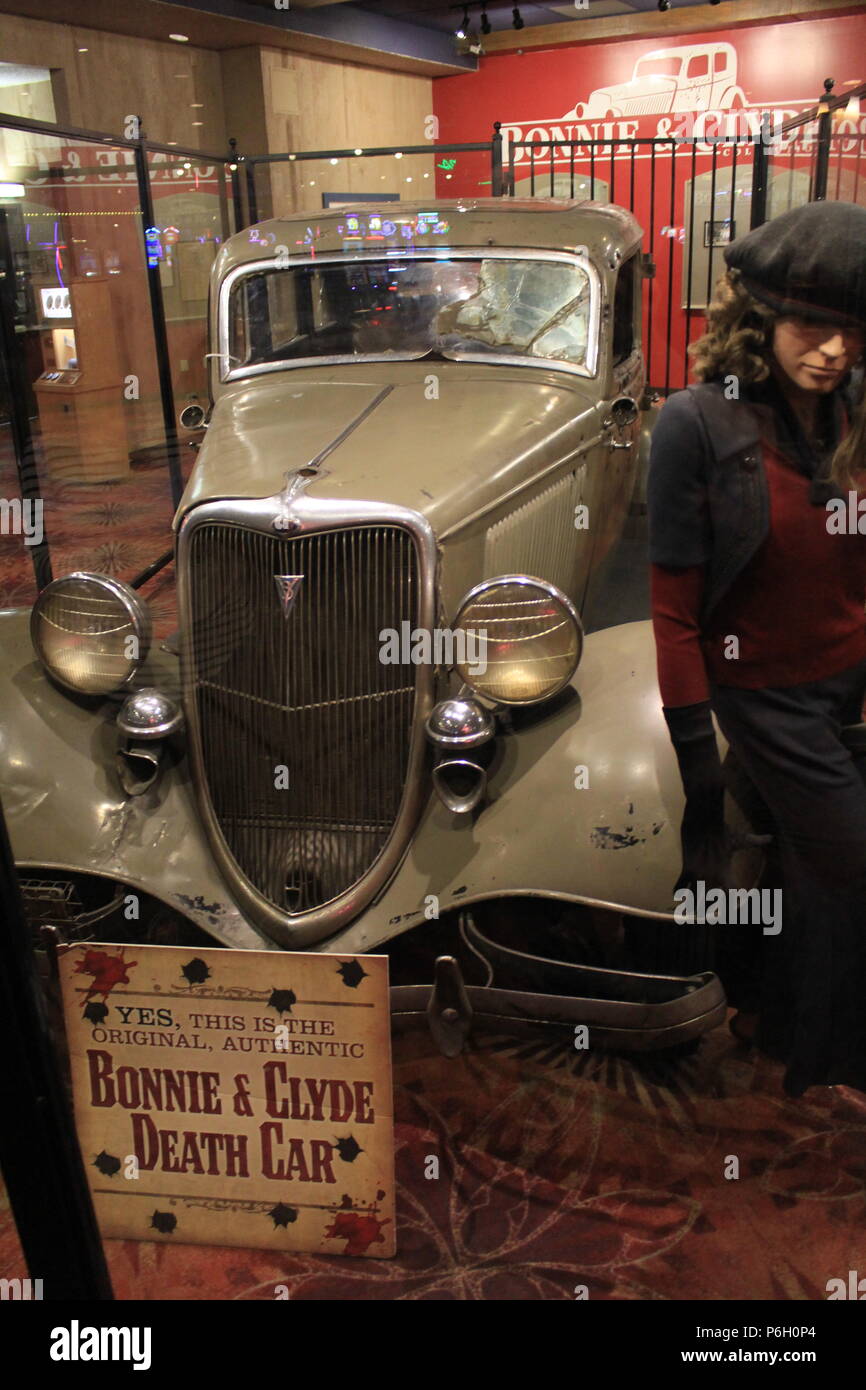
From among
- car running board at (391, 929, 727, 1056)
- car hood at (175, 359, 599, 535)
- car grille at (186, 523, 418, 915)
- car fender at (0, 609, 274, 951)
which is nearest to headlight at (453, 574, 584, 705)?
car grille at (186, 523, 418, 915)

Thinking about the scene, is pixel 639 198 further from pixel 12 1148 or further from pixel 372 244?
pixel 12 1148

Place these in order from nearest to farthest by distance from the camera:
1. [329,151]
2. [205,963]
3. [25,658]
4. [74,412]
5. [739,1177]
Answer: [205,963]
[739,1177]
[25,658]
[329,151]
[74,412]

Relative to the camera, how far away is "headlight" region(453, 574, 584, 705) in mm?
2154

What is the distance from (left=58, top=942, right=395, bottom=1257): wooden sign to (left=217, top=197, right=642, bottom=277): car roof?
96.1 inches

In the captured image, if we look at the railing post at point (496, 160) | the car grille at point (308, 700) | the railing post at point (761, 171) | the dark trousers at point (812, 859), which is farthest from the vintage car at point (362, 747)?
the railing post at point (761, 171)

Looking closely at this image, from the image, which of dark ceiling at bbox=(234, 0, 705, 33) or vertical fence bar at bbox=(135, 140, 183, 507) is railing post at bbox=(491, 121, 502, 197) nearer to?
dark ceiling at bbox=(234, 0, 705, 33)

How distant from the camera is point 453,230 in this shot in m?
3.39

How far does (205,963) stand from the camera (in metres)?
1.77

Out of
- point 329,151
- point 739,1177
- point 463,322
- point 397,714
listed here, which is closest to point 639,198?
point 329,151

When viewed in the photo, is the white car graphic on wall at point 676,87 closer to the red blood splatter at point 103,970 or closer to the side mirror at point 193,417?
the side mirror at point 193,417

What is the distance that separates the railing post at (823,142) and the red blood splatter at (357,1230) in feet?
12.6

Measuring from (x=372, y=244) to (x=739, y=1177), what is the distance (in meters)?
2.79

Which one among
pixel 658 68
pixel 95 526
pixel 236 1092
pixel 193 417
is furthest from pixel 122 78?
pixel 236 1092

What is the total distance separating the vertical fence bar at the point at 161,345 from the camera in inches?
169
